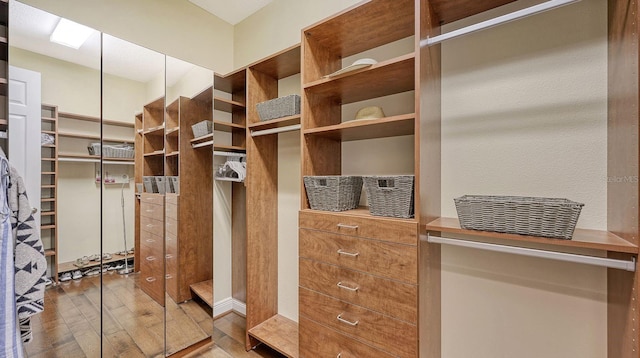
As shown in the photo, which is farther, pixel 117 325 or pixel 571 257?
pixel 117 325

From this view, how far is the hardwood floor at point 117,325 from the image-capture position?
4.99 ft

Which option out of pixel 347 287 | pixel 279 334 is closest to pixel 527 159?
pixel 347 287

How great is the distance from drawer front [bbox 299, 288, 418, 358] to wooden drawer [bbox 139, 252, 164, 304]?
1172 mm

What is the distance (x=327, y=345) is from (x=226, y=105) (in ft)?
6.74

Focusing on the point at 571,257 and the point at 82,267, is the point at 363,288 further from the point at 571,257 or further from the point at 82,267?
the point at 82,267

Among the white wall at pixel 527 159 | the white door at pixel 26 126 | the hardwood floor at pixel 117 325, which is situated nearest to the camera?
the white wall at pixel 527 159

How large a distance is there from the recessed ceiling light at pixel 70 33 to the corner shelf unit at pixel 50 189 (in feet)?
1.36

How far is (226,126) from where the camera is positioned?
2.32 metres

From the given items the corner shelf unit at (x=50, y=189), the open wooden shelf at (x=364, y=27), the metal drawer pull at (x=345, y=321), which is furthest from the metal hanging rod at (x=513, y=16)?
the corner shelf unit at (x=50, y=189)

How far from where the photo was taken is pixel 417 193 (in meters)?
1.16

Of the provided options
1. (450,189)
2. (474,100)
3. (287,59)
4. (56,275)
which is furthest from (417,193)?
(56,275)

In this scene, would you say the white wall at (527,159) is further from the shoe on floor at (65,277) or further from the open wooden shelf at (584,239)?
the shoe on floor at (65,277)

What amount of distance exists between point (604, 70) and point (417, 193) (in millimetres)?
906

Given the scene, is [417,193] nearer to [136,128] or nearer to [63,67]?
[136,128]
